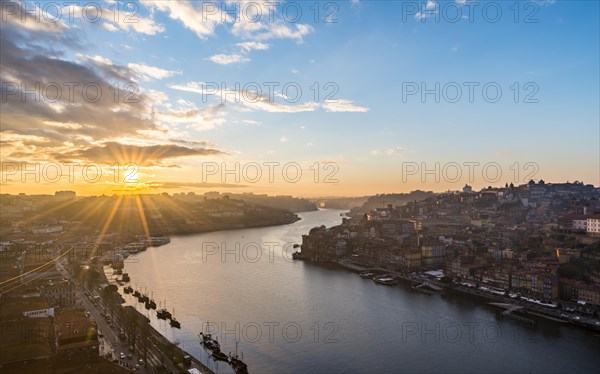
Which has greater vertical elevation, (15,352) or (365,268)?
(15,352)

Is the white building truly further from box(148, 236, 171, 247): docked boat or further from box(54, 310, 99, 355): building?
box(148, 236, 171, 247): docked boat

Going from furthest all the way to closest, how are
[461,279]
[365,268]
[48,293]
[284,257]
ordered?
[284,257]
[365,268]
[461,279]
[48,293]

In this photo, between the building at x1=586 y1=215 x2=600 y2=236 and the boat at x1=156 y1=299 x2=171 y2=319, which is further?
the building at x1=586 y1=215 x2=600 y2=236

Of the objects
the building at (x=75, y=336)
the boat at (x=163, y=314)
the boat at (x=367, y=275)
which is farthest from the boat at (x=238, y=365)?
the boat at (x=367, y=275)


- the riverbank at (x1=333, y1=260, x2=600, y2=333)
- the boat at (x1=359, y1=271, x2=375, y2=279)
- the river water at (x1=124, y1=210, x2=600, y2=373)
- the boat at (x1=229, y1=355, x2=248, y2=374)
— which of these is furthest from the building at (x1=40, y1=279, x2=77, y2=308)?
the riverbank at (x1=333, y1=260, x2=600, y2=333)

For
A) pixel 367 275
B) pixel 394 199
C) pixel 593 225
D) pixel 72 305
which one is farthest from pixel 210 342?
pixel 394 199

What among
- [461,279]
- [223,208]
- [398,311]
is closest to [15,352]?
[398,311]

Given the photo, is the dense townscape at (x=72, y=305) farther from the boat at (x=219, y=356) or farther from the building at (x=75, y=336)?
the boat at (x=219, y=356)

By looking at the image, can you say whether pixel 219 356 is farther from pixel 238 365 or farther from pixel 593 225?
pixel 593 225

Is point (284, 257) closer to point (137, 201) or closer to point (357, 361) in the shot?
point (357, 361)
